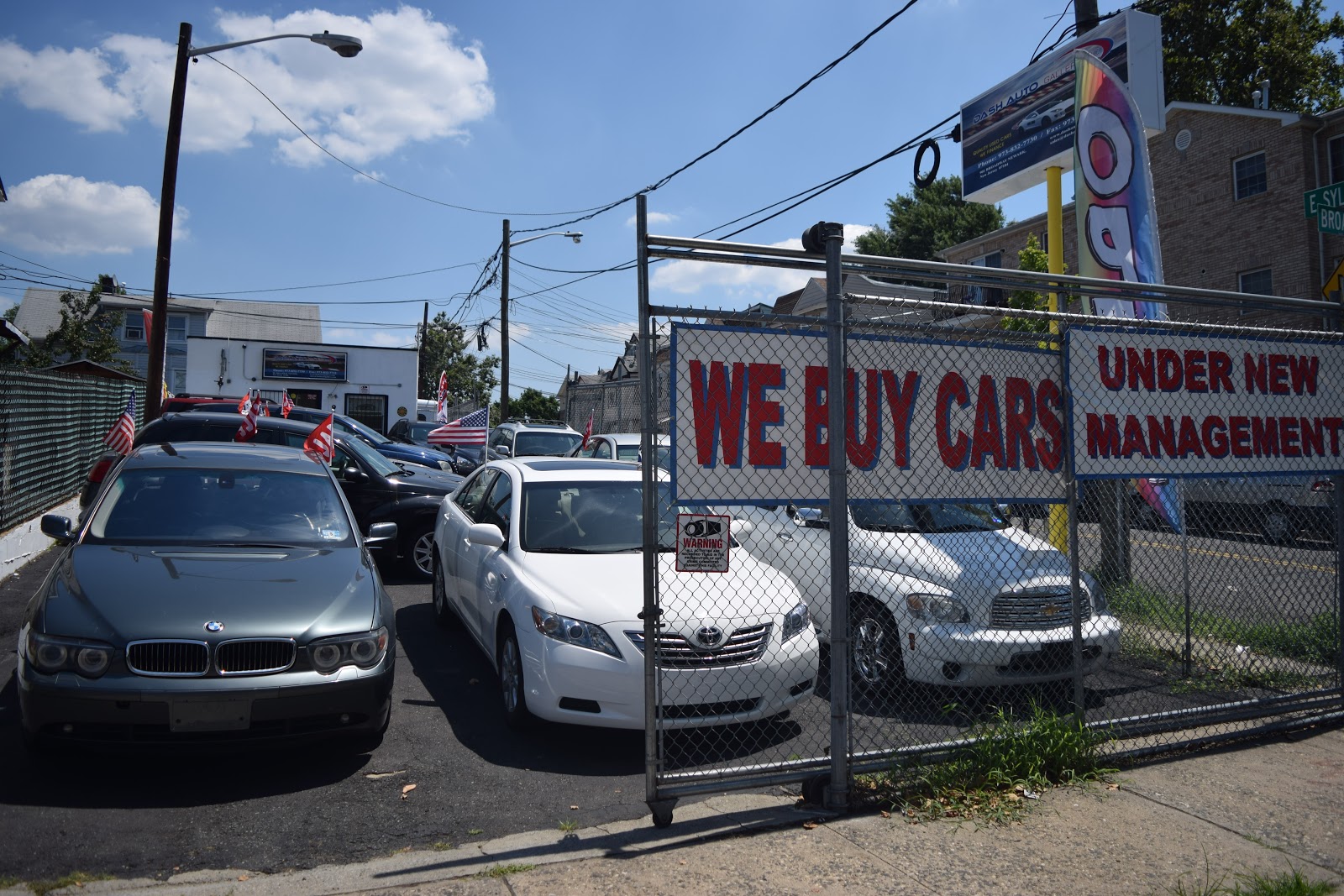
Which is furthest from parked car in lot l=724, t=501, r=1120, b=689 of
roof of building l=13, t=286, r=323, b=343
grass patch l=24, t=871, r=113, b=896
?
roof of building l=13, t=286, r=323, b=343

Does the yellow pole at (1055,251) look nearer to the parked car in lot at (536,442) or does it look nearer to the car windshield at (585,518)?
the car windshield at (585,518)

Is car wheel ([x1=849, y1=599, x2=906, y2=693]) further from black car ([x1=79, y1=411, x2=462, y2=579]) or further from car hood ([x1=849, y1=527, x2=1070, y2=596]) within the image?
black car ([x1=79, y1=411, x2=462, y2=579])

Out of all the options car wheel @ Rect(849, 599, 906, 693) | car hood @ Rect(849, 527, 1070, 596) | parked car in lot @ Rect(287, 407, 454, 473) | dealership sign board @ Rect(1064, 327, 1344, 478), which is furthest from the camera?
parked car in lot @ Rect(287, 407, 454, 473)

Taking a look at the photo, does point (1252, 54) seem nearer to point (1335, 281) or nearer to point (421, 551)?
point (1335, 281)

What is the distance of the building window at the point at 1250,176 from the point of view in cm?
2327

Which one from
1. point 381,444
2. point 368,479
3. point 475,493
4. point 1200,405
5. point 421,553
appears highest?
point 381,444

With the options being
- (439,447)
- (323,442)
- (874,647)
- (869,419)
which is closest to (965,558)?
(874,647)

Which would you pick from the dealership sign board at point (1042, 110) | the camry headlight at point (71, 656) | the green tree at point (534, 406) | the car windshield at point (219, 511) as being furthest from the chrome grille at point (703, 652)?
the green tree at point (534, 406)

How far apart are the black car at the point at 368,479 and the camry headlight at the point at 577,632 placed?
4.42m

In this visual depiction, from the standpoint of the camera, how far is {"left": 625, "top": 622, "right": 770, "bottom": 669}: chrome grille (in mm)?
5145

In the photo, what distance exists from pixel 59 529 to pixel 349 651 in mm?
2157

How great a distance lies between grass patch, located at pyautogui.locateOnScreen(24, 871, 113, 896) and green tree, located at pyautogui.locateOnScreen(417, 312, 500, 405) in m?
59.5

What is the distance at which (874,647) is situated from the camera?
20.0 feet

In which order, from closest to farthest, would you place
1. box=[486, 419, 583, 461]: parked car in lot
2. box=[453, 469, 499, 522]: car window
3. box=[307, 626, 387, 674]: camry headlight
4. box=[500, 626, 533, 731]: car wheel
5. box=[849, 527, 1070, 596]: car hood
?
box=[307, 626, 387, 674]: camry headlight < box=[500, 626, 533, 731]: car wheel < box=[849, 527, 1070, 596]: car hood < box=[453, 469, 499, 522]: car window < box=[486, 419, 583, 461]: parked car in lot
